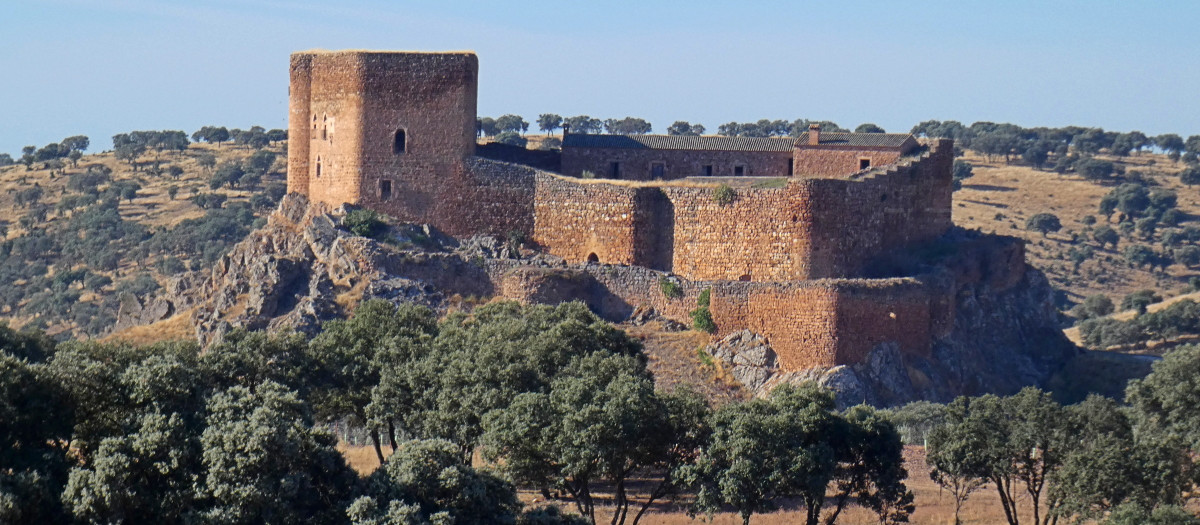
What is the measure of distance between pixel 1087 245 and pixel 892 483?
7031 centimetres

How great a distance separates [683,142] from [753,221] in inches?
314

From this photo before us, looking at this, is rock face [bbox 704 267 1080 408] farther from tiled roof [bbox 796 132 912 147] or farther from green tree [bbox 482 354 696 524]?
green tree [bbox 482 354 696 524]

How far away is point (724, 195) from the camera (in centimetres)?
6412

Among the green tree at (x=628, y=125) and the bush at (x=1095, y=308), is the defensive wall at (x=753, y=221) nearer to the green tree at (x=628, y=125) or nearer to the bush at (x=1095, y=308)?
the bush at (x=1095, y=308)

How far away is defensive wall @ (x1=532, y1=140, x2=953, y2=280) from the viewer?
2485 inches

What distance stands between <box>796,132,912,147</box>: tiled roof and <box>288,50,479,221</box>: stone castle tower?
11.8m

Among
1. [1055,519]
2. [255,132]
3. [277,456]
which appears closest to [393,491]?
[277,456]

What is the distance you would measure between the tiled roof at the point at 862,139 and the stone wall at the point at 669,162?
3.89 feet

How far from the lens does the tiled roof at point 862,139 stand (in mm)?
68688

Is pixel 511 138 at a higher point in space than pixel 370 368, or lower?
higher

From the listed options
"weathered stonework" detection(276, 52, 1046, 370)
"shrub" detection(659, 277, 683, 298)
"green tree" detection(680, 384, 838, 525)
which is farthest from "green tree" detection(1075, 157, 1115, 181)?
"green tree" detection(680, 384, 838, 525)

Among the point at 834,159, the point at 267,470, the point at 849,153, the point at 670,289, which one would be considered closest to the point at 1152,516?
the point at 267,470

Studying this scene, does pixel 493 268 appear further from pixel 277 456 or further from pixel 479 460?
pixel 277 456

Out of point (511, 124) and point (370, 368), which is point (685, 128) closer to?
point (511, 124)
